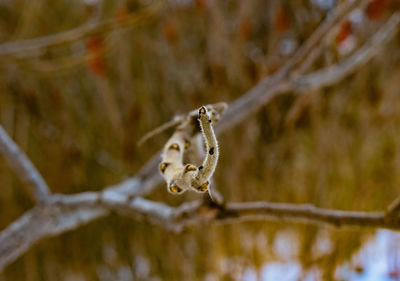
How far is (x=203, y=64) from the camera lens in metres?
1.17

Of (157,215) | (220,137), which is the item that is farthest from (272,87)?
(220,137)

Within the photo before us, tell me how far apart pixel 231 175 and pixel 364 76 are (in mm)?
470

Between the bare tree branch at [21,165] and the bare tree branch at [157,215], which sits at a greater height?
the bare tree branch at [21,165]

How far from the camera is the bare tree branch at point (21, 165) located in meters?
0.50

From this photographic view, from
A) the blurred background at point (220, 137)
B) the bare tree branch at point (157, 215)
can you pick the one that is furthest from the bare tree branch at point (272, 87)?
the blurred background at point (220, 137)

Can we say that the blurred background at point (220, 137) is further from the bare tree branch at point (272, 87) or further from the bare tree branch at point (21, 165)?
the bare tree branch at point (21, 165)

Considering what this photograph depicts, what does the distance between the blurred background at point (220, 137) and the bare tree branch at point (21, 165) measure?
2.07 ft

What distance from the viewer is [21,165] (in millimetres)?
506

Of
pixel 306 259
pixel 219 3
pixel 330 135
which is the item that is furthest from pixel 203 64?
pixel 306 259

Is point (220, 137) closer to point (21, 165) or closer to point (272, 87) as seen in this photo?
point (272, 87)

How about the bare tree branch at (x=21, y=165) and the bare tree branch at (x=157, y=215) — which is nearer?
the bare tree branch at (x=157, y=215)

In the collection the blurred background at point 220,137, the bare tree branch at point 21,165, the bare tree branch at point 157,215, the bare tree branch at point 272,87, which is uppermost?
the blurred background at point 220,137

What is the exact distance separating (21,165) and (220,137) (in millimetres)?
720

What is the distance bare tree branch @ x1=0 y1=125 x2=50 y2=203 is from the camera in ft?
1.63
